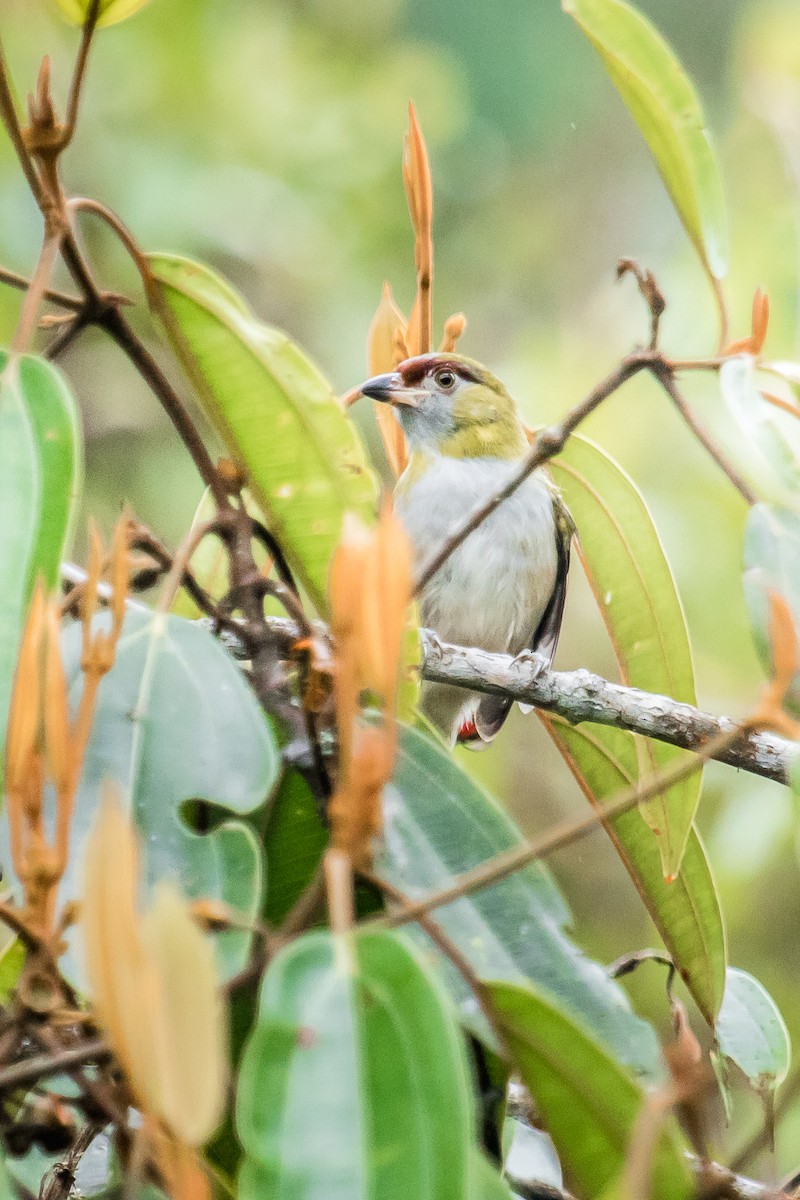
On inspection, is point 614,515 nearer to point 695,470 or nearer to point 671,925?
point 671,925

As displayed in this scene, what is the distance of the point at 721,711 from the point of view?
5.32 metres

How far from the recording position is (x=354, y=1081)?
0.83m

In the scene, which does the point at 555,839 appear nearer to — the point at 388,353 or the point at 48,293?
the point at 48,293

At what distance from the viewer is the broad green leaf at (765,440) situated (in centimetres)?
122

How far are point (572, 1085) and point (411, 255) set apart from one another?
5.49m

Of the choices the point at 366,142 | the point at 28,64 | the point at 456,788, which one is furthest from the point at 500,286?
the point at 456,788

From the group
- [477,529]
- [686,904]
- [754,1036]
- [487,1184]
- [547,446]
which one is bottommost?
[477,529]

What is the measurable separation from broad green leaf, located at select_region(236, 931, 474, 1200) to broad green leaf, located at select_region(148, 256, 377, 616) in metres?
0.54

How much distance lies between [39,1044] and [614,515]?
1.01 metres

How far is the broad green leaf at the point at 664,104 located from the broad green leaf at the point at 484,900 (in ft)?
2.08

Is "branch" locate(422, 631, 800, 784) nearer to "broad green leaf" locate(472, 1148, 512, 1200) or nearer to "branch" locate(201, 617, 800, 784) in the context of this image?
"branch" locate(201, 617, 800, 784)

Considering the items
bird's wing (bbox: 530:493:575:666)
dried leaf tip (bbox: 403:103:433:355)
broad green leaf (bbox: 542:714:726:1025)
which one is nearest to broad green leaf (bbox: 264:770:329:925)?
broad green leaf (bbox: 542:714:726:1025)

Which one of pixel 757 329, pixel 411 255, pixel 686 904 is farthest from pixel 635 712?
pixel 411 255

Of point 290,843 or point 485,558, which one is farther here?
point 485,558
